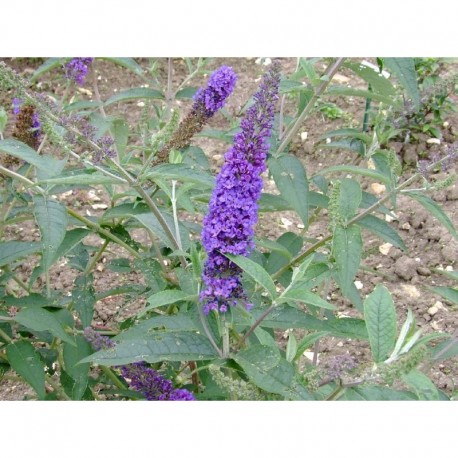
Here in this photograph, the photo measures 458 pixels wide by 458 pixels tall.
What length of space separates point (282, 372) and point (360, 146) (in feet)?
4.05

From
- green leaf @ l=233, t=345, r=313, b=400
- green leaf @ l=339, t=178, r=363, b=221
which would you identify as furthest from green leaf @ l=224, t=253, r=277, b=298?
green leaf @ l=339, t=178, r=363, b=221

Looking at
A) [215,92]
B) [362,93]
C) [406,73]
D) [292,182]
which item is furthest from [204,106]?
[406,73]

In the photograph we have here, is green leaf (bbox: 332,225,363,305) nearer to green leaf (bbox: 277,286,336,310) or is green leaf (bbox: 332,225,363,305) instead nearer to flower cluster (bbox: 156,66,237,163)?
green leaf (bbox: 277,286,336,310)

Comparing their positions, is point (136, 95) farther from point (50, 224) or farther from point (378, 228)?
point (378, 228)

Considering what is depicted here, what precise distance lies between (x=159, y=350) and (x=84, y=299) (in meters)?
0.75

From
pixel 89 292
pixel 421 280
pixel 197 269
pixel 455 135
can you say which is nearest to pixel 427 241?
pixel 421 280

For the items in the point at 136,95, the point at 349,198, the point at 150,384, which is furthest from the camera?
the point at 136,95

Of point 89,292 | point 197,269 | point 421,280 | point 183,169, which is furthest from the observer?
point 421,280

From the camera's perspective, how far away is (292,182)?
1.89m

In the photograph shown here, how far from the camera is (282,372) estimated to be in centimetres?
127

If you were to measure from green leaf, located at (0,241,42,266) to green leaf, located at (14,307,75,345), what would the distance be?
151mm

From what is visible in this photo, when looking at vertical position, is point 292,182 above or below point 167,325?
above

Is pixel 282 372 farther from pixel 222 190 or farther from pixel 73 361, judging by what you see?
pixel 73 361

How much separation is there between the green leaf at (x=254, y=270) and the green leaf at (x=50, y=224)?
555 mm
